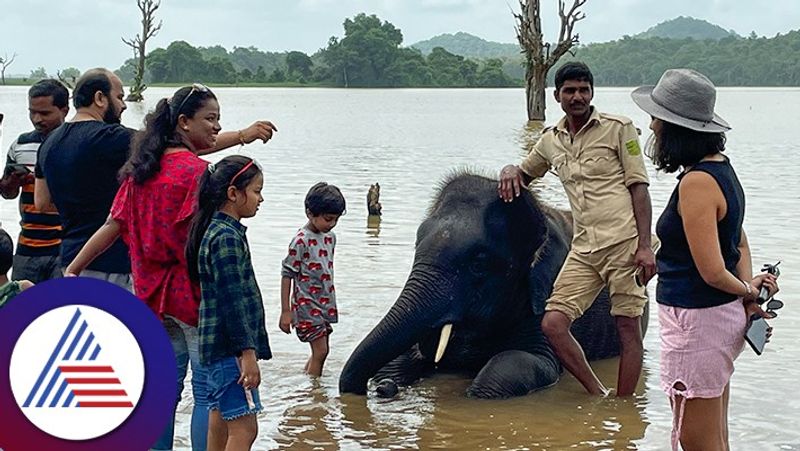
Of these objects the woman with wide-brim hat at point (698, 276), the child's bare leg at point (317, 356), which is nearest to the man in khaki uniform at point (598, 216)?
the child's bare leg at point (317, 356)

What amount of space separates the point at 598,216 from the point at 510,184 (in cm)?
69

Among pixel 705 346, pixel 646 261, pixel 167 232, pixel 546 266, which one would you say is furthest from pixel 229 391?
pixel 546 266

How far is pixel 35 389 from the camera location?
508 centimetres

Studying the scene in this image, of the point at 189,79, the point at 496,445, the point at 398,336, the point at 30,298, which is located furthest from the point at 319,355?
the point at 189,79

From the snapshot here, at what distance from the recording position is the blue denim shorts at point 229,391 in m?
5.51

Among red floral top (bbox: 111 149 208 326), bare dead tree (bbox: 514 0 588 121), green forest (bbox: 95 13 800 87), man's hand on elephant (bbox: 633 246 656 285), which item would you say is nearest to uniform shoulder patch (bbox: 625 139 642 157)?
man's hand on elephant (bbox: 633 246 656 285)

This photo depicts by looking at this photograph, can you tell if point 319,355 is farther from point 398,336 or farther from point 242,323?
point 242,323

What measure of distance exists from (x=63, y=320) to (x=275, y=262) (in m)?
7.93

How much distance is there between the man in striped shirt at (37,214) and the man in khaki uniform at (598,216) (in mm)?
3080

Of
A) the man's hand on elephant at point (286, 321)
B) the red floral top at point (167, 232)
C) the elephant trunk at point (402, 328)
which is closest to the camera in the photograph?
the red floral top at point (167, 232)

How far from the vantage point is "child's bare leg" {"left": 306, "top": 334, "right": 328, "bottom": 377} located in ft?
27.1

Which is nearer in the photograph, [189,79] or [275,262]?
[275,262]

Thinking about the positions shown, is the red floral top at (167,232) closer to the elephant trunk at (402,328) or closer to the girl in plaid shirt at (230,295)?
the girl in plaid shirt at (230,295)

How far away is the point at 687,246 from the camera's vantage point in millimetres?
5164
